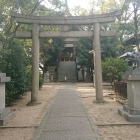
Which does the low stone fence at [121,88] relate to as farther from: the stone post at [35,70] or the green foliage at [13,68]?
the green foliage at [13,68]

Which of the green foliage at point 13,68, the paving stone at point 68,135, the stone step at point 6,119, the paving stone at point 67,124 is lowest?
the paving stone at point 68,135

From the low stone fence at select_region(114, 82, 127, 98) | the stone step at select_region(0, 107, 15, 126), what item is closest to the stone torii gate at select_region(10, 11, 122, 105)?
the low stone fence at select_region(114, 82, 127, 98)

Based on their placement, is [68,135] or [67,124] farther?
[67,124]

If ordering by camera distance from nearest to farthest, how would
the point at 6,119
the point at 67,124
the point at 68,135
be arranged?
the point at 68,135 < the point at 67,124 < the point at 6,119

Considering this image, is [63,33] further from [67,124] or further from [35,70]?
[67,124]

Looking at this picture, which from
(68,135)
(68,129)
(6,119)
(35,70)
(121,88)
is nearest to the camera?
(68,135)

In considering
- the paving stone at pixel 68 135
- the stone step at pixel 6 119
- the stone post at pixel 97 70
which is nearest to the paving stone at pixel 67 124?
the paving stone at pixel 68 135

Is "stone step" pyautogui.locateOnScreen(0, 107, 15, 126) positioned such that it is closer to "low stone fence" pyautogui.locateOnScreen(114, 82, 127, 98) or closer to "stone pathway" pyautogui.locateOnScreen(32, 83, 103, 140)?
"stone pathway" pyautogui.locateOnScreen(32, 83, 103, 140)

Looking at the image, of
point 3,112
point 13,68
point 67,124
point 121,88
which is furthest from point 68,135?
point 121,88

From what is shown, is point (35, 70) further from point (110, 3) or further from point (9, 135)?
point (110, 3)

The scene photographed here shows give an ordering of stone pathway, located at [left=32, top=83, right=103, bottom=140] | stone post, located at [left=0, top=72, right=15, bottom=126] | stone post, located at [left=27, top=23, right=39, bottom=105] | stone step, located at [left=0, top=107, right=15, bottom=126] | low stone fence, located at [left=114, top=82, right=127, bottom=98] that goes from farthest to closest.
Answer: low stone fence, located at [left=114, top=82, right=127, bottom=98] → stone post, located at [left=27, top=23, right=39, bottom=105] → stone post, located at [left=0, top=72, right=15, bottom=126] → stone step, located at [left=0, top=107, right=15, bottom=126] → stone pathway, located at [left=32, top=83, right=103, bottom=140]

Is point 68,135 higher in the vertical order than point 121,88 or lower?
lower

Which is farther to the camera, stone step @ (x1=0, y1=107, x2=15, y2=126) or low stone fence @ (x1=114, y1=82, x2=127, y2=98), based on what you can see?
low stone fence @ (x1=114, y1=82, x2=127, y2=98)

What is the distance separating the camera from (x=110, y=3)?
2519cm
